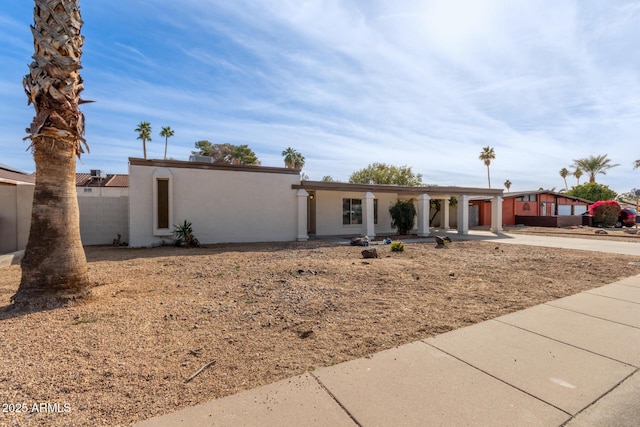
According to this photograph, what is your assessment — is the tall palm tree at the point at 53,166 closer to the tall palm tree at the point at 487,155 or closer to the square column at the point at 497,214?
the square column at the point at 497,214

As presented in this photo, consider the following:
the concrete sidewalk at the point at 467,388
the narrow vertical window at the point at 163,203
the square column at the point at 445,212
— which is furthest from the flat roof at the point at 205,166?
the square column at the point at 445,212

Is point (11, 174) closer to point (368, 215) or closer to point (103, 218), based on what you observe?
point (103, 218)

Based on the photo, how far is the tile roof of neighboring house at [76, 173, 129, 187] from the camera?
2825cm

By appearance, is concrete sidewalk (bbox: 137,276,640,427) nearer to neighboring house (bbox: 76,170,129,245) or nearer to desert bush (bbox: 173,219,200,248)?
desert bush (bbox: 173,219,200,248)

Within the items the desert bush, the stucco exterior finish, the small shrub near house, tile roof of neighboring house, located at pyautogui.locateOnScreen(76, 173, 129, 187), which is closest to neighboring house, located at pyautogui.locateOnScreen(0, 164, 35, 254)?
the desert bush

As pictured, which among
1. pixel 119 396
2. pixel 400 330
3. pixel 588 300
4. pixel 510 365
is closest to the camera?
pixel 119 396

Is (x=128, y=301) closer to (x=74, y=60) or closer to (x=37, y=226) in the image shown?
(x=37, y=226)

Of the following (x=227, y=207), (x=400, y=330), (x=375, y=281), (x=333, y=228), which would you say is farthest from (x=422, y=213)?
(x=400, y=330)

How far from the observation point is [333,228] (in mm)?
19484

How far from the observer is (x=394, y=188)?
18469mm

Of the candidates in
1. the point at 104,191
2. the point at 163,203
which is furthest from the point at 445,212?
the point at 104,191

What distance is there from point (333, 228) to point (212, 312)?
48.5ft

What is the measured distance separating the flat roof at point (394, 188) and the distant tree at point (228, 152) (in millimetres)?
25634

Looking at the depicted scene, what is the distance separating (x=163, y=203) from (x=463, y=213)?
1751 cm
